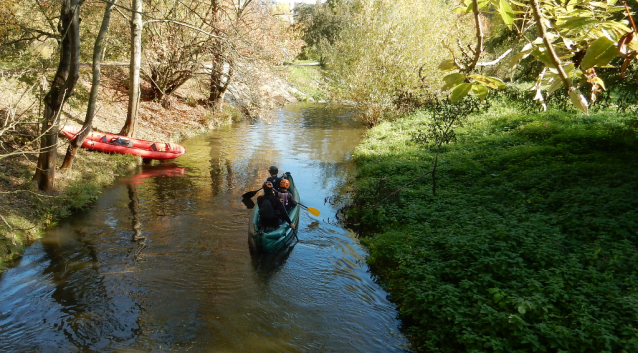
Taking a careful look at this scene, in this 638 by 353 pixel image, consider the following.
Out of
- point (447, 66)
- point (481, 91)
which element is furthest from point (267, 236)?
point (481, 91)

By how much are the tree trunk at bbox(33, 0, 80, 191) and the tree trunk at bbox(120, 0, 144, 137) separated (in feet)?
14.8

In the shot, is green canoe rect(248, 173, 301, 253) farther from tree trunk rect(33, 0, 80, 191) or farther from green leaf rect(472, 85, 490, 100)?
green leaf rect(472, 85, 490, 100)

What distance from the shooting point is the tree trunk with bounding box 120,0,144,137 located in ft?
48.1

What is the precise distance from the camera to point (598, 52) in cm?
105

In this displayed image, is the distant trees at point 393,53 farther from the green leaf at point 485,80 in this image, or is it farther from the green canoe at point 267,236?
the green leaf at point 485,80

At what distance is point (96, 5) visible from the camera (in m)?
17.6

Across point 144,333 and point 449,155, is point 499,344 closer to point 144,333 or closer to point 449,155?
point 144,333

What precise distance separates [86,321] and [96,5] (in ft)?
50.6

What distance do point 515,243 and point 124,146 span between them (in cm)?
1285

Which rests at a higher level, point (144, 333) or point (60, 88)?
point (60, 88)

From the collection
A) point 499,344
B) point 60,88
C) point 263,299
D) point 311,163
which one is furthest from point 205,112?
point 499,344

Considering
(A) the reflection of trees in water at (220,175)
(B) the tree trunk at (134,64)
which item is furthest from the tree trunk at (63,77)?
(B) the tree trunk at (134,64)

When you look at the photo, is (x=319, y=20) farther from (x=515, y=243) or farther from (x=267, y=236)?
(x=515, y=243)

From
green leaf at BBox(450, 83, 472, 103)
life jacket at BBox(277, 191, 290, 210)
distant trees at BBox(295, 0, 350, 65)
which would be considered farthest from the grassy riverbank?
distant trees at BBox(295, 0, 350, 65)
